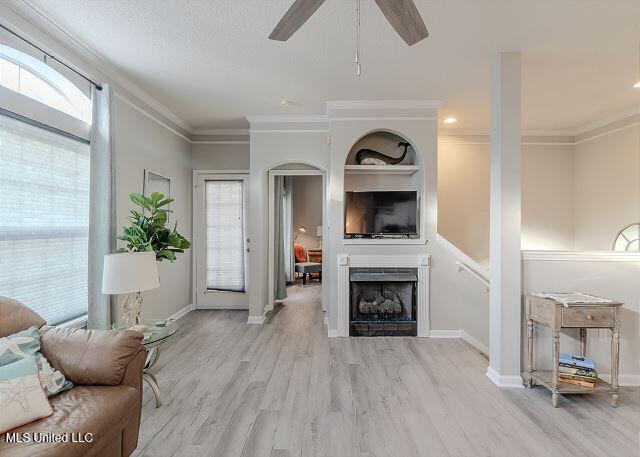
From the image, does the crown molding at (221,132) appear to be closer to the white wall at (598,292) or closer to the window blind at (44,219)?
the window blind at (44,219)

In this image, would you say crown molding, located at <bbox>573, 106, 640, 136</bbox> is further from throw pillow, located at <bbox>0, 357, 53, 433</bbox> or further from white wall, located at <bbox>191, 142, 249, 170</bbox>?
throw pillow, located at <bbox>0, 357, 53, 433</bbox>

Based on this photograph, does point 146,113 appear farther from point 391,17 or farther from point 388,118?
point 391,17

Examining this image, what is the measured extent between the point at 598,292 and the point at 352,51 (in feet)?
9.43

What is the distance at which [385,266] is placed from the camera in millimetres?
4031

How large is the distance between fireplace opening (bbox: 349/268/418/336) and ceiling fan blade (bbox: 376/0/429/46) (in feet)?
8.74

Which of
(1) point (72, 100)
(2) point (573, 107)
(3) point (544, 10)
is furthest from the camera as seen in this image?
(2) point (573, 107)

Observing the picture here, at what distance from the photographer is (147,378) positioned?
247 cm

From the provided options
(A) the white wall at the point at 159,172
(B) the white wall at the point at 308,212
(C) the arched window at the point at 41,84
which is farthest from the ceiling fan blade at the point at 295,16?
(B) the white wall at the point at 308,212

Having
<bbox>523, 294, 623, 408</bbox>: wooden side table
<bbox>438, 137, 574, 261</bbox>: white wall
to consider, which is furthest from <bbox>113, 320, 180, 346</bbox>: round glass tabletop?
<bbox>438, 137, 574, 261</bbox>: white wall

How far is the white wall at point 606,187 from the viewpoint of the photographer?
4.31 metres

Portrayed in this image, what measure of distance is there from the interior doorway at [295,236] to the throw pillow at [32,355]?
3.48 meters

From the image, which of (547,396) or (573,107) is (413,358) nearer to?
(547,396)

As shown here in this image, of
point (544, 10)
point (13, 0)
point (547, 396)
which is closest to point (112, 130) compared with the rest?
point (13, 0)

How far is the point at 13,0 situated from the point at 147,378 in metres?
2.67
